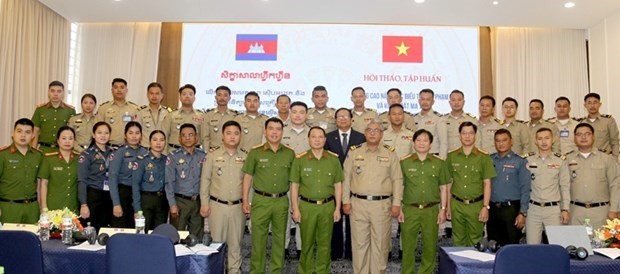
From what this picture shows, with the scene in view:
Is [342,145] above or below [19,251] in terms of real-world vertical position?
above

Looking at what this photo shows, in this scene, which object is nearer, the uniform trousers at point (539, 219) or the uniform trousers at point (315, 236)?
the uniform trousers at point (315, 236)

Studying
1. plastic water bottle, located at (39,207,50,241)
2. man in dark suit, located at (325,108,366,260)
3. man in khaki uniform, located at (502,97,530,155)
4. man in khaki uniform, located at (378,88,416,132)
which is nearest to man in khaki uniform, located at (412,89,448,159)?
man in khaki uniform, located at (378,88,416,132)

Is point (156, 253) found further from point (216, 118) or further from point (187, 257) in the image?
point (216, 118)

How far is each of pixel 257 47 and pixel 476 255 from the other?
5855 millimetres

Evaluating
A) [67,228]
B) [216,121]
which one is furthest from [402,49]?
[67,228]

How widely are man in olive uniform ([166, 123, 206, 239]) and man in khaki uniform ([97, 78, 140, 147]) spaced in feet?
3.80

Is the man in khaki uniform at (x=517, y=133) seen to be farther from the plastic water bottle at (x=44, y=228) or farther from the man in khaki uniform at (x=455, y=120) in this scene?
the plastic water bottle at (x=44, y=228)

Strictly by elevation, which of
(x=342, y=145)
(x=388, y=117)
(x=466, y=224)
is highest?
(x=388, y=117)

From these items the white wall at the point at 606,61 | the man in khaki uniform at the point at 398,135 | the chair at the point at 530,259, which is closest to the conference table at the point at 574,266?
the chair at the point at 530,259

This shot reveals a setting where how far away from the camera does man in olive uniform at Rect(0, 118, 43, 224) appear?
15.0 feet

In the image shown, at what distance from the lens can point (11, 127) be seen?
22.8 feet

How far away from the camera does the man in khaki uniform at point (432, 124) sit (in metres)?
5.75

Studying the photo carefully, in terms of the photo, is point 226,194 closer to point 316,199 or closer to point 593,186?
point 316,199

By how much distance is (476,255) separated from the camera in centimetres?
325
